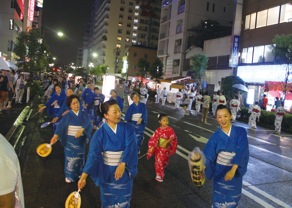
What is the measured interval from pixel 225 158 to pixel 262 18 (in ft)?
82.9

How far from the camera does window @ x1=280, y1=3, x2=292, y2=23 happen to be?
75.0 ft

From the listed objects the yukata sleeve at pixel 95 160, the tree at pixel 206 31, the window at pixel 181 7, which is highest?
the window at pixel 181 7

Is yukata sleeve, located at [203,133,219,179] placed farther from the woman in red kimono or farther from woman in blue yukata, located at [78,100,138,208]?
the woman in red kimono

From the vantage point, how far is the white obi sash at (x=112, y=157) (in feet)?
11.8

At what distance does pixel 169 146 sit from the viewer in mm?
6309

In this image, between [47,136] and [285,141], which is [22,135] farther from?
[285,141]

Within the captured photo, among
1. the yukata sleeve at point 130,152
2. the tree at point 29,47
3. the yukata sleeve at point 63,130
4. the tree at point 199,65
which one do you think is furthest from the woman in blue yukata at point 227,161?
the tree at point 29,47

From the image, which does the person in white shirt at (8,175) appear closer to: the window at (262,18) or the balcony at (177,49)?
the window at (262,18)

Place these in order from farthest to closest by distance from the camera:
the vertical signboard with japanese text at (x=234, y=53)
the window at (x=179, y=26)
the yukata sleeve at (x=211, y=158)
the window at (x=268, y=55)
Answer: the window at (x=179, y=26) → the vertical signboard with japanese text at (x=234, y=53) → the window at (x=268, y=55) → the yukata sleeve at (x=211, y=158)

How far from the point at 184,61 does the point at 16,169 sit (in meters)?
39.5

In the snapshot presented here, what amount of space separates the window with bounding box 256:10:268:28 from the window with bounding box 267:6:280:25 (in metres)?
0.52

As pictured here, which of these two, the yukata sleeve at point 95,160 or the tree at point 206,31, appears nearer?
the yukata sleeve at point 95,160

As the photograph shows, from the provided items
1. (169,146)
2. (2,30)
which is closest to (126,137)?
(169,146)

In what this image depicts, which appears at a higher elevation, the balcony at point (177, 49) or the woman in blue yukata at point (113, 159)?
the balcony at point (177, 49)
